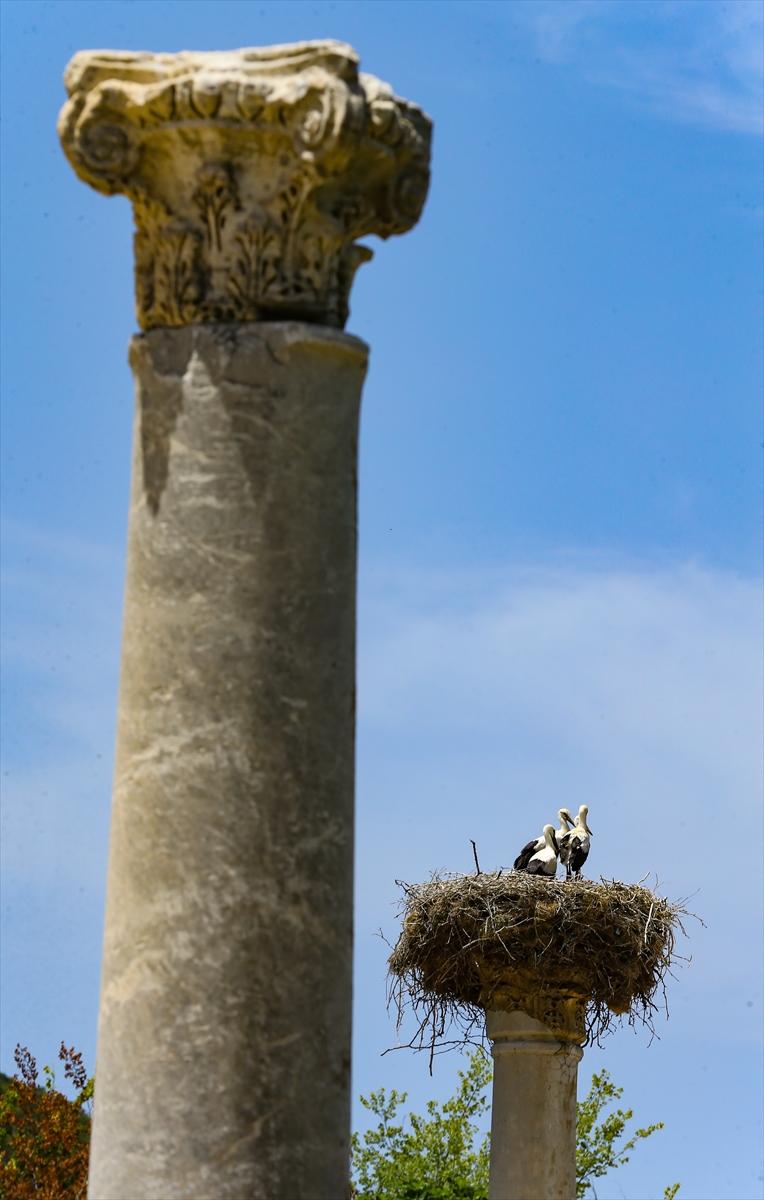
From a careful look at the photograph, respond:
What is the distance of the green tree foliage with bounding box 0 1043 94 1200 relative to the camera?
16438mm

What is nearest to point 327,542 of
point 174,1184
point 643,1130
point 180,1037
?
point 180,1037

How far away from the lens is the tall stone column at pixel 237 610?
4.17 m

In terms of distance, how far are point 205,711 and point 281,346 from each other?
0.88 m

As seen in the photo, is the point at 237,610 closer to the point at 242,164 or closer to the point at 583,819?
the point at 242,164

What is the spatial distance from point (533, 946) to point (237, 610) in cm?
888

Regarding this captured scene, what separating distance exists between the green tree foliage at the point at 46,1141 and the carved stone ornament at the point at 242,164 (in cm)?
1275

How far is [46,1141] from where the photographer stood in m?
17.2

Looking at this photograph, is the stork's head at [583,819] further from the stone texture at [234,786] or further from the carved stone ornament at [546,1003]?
the stone texture at [234,786]

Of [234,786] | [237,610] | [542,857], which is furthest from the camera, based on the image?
[542,857]

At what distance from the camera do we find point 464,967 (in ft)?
43.1

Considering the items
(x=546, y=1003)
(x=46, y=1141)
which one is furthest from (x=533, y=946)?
(x=46, y=1141)

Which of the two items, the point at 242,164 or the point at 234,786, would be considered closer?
the point at 234,786

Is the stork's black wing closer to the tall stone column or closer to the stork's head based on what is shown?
the stork's head

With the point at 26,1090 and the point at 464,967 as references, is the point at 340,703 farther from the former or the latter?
the point at 26,1090
